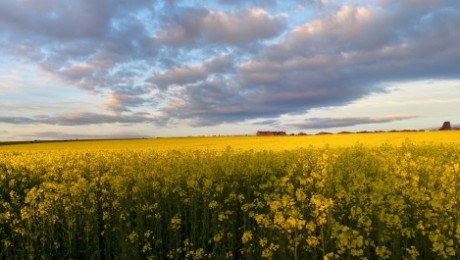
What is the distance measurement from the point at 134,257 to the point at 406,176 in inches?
288

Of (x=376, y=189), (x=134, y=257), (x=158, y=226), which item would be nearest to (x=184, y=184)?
(x=158, y=226)

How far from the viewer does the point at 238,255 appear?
802cm

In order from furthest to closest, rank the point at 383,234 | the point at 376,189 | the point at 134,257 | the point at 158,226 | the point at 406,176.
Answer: the point at 406,176
the point at 158,226
the point at 376,189
the point at 134,257
the point at 383,234

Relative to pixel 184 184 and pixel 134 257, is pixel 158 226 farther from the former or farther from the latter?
pixel 184 184

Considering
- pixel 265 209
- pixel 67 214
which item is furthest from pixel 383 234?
pixel 67 214

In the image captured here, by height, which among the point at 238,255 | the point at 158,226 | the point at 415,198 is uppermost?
the point at 415,198

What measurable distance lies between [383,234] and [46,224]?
22.9 feet

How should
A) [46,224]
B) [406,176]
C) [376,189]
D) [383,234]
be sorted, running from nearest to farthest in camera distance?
[383,234] < [376,189] < [46,224] < [406,176]

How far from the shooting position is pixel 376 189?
7.66 meters

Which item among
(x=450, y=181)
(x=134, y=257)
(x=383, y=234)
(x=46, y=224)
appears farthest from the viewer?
(x=450, y=181)

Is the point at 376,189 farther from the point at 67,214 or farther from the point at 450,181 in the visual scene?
the point at 67,214

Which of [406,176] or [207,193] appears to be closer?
Result: [207,193]

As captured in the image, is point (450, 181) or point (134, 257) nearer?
point (134, 257)

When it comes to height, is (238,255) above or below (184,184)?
below
